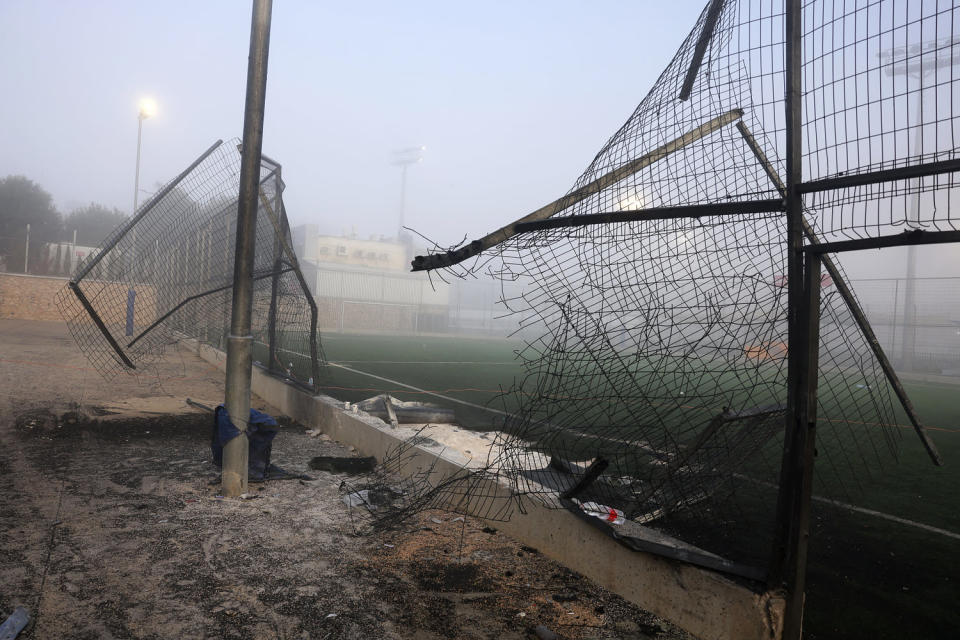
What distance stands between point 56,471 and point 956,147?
5.72 metres

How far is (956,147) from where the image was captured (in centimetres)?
198

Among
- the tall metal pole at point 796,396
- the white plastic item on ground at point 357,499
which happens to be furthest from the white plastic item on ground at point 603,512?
the white plastic item on ground at point 357,499

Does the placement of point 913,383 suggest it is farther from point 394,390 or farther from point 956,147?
point 956,147

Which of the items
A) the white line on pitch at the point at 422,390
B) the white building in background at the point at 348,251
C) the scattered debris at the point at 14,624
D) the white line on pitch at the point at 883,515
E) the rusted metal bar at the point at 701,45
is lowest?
the scattered debris at the point at 14,624

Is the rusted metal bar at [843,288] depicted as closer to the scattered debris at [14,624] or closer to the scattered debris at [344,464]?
the scattered debris at [14,624]

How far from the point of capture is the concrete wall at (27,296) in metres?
24.8

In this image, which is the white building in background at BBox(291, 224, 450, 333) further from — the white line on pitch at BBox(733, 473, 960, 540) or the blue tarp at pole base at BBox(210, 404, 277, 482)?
the white line on pitch at BBox(733, 473, 960, 540)

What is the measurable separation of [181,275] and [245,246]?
268 centimetres

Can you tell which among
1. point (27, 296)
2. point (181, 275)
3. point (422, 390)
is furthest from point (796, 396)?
point (27, 296)

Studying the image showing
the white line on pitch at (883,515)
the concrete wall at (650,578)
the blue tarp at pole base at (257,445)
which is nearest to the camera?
the concrete wall at (650,578)

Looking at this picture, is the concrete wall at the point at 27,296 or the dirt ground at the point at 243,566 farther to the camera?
the concrete wall at the point at 27,296

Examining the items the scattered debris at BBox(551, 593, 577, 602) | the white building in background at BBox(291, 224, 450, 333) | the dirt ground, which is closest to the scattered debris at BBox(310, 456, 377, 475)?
the dirt ground

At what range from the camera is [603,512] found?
129 inches

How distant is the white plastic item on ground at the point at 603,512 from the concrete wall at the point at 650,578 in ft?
0.24
